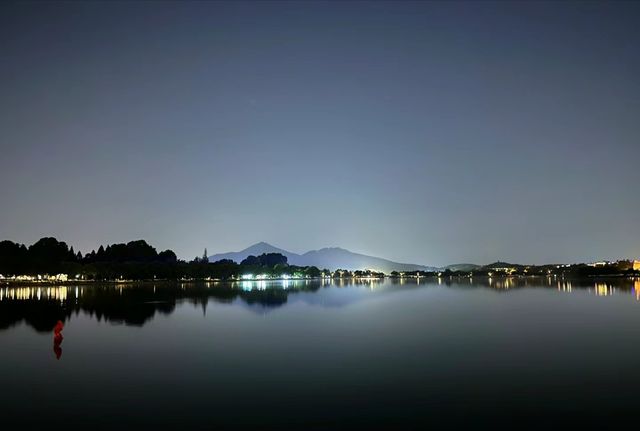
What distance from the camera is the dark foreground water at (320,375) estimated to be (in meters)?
18.0

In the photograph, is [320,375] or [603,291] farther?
[603,291]

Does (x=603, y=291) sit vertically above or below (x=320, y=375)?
below

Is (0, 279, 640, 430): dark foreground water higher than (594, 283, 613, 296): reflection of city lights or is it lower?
higher

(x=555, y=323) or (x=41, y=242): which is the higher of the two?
(x=41, y=242)

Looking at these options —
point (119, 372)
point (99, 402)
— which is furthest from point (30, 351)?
point (99, 402)

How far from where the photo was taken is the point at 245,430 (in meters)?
16.6

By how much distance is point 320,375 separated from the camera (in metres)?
24.6

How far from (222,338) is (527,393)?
75.9 ft

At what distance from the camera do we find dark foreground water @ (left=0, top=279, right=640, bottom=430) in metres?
18.0

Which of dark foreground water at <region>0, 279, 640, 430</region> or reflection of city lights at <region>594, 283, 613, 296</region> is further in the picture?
reflection of city lights at <region>594, 283, 613, 296</region>

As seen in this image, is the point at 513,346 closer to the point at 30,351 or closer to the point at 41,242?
the point at 30,351

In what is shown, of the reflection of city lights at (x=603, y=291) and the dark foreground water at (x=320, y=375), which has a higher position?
the dark foreground water at (x=320, y=375)

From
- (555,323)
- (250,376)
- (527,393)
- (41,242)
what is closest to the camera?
(527,393)

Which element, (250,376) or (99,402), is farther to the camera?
(250,376)
